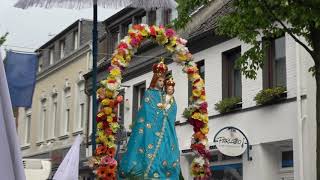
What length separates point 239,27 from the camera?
1010cm

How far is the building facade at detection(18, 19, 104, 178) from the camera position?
32.0 meters

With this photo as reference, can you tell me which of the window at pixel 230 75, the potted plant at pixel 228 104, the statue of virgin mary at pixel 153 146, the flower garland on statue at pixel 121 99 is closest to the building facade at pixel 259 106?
the window at pixel 230 75

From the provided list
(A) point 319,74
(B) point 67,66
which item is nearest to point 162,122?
(A) point 319,74

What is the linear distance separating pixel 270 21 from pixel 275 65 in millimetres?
7562

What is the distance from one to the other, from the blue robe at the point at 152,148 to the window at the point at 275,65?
9.88 m

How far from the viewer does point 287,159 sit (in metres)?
17.0

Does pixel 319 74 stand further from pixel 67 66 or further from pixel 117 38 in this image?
pixel 67 66

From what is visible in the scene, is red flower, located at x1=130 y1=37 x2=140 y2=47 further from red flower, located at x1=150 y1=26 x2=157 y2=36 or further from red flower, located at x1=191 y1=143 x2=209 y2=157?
red flower, located at x1=191 y1=143 x2=209 y2=157

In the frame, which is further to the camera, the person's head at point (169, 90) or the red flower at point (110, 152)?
the person's head at point (169, 90)

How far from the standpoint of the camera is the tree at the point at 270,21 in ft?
29.1

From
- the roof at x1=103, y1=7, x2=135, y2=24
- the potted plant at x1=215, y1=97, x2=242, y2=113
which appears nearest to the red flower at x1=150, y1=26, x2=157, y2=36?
the potted plant at x1=215, y1=97, x2=242, y2=113

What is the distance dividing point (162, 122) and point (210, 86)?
12.6 meters

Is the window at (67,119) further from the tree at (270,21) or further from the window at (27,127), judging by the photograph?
the tree at (270,21)

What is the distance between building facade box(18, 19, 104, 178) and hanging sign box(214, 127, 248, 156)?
14544 millimetres
